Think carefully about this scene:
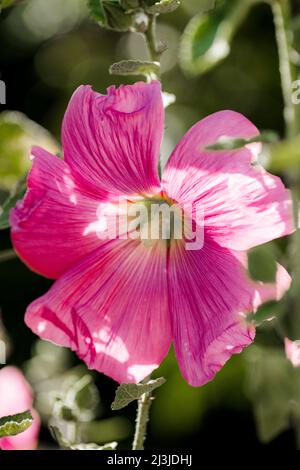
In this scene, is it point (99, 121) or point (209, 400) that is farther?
point (209, 400)

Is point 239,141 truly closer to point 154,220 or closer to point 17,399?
point 154,220

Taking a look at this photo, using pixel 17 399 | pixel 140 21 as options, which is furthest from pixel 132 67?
pixel 17 399

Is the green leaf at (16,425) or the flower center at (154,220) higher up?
the flower center at (154,220)

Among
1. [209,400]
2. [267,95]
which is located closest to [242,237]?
[209,400]

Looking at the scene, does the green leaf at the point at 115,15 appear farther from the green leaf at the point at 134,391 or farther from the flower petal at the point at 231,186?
the green leaf at the point at 134,391

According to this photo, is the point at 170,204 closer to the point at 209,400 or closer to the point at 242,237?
the point at 242,237

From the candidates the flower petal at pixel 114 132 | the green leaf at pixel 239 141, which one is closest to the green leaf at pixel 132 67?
the flower petal at pixel 114 132

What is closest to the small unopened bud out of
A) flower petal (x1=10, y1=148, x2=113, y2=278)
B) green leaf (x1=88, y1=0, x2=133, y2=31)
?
green leaf (x1=88, y1=0, x2=133, y2=31)
